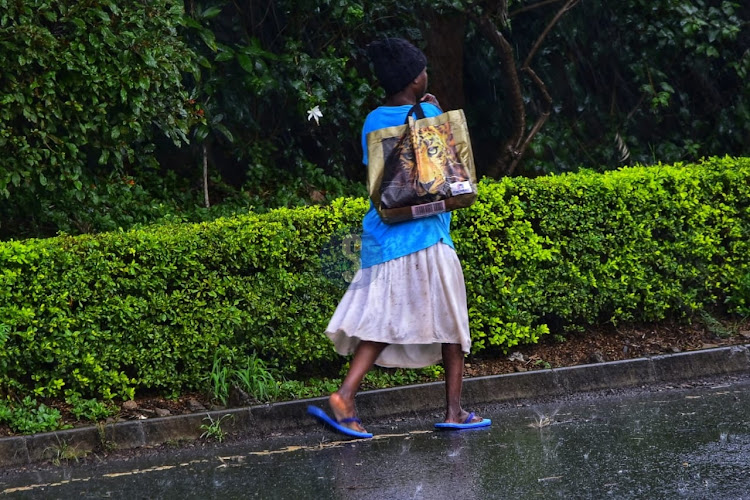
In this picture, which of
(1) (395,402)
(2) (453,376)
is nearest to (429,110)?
(2) (453,376)

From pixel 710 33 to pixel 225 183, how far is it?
15.0ft

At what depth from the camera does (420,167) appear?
5395 millimetres

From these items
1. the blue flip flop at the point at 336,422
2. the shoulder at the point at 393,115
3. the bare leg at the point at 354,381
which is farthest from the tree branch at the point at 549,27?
the blue flip flop at the point at 336,422

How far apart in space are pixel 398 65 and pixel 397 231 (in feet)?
2.81

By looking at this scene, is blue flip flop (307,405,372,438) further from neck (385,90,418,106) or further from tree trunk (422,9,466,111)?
tree trunk (422,9,466,111)

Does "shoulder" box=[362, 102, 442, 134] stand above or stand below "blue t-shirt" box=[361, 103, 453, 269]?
above

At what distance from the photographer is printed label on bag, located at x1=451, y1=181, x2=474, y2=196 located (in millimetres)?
5438

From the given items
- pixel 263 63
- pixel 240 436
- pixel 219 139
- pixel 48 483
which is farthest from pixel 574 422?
pixel 219 139

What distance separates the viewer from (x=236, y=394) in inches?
247

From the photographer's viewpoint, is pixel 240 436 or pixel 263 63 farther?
pixel 263 63

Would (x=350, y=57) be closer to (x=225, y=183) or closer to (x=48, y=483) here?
(x=225, y=183)

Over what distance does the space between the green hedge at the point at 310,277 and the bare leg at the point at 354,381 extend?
111 centimetres

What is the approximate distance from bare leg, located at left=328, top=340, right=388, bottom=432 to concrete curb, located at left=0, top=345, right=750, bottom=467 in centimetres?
67

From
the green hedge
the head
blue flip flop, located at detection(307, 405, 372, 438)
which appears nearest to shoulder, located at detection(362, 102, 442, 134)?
the head
